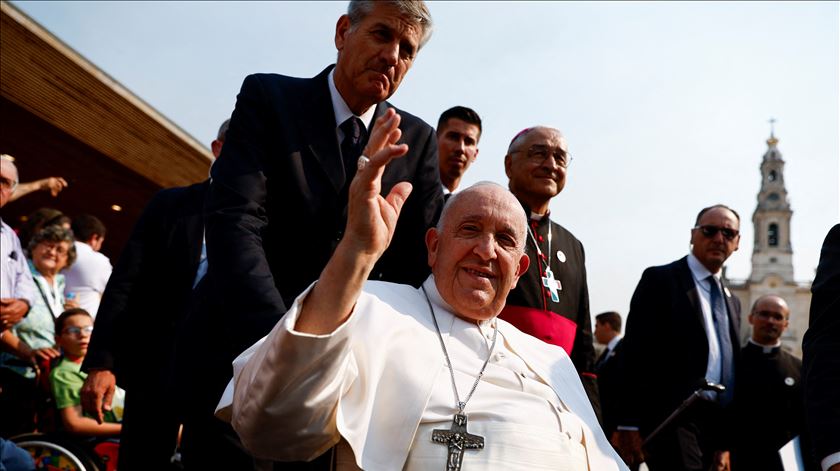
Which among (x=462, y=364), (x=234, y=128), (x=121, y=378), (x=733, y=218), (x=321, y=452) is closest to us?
(x=321, y=452)

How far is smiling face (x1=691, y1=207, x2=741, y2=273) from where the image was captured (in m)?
6.31

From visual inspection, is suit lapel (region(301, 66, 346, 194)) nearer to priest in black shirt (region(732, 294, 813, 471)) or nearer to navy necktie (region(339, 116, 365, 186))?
navy necktie (region(339, 116, 365, 186))

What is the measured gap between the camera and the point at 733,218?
6.39 meters

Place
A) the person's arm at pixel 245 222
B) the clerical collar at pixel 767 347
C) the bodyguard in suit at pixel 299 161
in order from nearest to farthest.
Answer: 1. the person's arm at pixel 245 222
2. the bodyguard in suit at pixel 299 161
3. the clerical collar at pixel 767 347

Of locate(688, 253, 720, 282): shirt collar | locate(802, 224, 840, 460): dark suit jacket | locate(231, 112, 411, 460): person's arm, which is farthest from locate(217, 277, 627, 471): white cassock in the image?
locate(688, 253, 720, 282): shirt collar

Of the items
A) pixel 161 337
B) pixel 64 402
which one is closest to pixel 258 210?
pixel 161 337

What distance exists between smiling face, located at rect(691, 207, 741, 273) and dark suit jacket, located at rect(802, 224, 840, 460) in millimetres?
3959

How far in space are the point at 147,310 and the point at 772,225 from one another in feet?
323

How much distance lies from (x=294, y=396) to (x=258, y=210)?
94cm

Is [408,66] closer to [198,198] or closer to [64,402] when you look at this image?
[198,198]

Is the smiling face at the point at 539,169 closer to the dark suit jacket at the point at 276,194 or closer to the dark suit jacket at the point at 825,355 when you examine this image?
the dark suit jacket at the point at 276,194

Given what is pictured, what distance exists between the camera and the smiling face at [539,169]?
464 cm

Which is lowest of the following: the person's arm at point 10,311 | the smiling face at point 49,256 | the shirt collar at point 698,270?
the person's arm at point 10,311

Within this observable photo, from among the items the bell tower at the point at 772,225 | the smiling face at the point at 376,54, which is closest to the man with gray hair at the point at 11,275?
the smiling face at the point at 376,54
